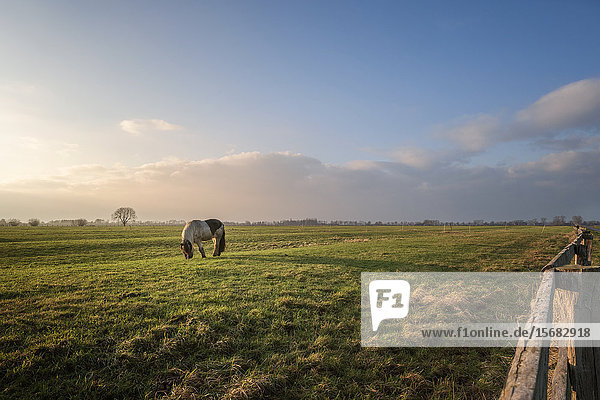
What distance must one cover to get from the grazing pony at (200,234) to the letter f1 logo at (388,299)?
12.4 meters

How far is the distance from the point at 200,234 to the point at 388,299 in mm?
14165

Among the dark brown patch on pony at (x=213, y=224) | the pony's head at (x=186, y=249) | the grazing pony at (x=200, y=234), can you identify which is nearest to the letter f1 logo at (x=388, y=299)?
the pony's head at (x=186, y=249)

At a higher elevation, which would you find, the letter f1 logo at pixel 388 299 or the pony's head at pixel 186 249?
the pony's head at pixel 186 249

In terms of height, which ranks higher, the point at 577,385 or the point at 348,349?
the point at 577,385

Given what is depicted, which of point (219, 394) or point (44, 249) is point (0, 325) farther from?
point (44, 249)

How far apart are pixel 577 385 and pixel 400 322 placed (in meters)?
3.71

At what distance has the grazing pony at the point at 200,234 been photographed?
16.9 metres

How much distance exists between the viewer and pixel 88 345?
4.91 metres

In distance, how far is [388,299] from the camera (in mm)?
8102

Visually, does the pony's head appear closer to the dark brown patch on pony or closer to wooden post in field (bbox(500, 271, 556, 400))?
the dark brown patch on pony

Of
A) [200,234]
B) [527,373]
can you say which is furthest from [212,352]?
[200,234]

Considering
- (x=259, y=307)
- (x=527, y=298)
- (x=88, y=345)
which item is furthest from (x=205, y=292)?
(x=527, y=298)

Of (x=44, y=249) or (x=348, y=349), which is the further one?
(x=44, y=249)

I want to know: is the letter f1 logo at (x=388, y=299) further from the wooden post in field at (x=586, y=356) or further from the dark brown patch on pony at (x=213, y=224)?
the dark brown patch on pony at (x=213, y=224)
